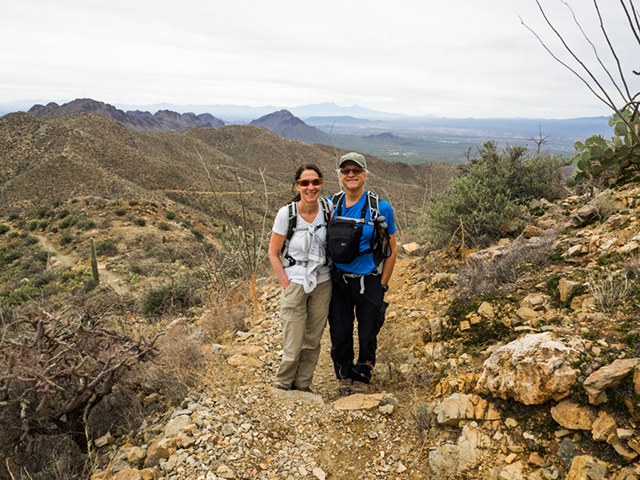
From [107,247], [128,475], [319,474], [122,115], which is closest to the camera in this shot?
[128,475]

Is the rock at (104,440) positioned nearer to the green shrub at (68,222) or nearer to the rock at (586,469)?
the rock at (586,469)

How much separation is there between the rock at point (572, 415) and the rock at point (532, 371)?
0.05 meters

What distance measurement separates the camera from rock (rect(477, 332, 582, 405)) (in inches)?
79.4

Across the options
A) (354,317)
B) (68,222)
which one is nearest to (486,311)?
(354,317)

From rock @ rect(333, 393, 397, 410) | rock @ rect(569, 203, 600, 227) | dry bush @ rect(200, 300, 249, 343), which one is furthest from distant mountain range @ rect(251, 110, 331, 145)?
rock @ rect(333, 393, 397, 410)

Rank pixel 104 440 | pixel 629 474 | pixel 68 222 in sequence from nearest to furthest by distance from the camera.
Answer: pixel 629 474
pixel 104 440
pixel 68 222

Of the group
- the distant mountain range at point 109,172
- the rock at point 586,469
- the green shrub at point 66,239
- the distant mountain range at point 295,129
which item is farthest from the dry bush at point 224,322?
the distant mountain range at point 295,129

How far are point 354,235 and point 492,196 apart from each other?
11.1 ft

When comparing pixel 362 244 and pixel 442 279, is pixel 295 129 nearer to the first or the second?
pixel 442 279

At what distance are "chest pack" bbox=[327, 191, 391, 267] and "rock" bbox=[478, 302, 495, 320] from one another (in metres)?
1.06

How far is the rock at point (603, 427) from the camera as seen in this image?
5.76 feet

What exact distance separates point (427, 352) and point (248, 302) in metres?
2.91

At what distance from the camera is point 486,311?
3137mm

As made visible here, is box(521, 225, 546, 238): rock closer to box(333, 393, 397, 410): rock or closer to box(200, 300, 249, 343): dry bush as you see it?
box(333, 393, 397, 410): rock
